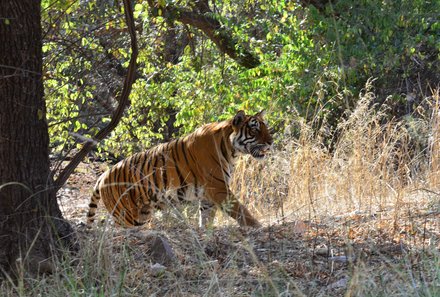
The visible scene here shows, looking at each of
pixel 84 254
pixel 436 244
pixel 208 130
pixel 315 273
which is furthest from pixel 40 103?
pixel 208 130

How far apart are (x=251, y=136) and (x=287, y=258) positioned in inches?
134

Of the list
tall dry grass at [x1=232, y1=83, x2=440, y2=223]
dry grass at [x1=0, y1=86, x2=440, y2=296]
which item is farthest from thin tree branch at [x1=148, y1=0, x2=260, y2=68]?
dry grass at [x1=0, y1=86, x2=440, y2=296]

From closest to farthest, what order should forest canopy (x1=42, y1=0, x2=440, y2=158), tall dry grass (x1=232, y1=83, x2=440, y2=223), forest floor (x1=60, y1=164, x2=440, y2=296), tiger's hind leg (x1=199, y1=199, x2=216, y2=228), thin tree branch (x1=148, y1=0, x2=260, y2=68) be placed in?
forest floor (x1=60, y1=164, x2=440, y2=296) < tall dry grass (x1=232, y1=83, x2=440, y2=223) < tiger's hind leg (x1=199, y1=199, x2=216, y2=228) < forest canopy (x1=42, y1=0, x2=440, y2=158) < thin tree branch (x1=148, y1=0, x2=260, y2=68)

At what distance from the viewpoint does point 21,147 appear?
4828 millimetres

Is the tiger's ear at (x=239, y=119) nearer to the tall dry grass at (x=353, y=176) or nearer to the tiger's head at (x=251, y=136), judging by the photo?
the tiger's head at (x=251, y=136)

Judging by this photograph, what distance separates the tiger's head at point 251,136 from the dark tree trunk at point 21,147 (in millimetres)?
3626

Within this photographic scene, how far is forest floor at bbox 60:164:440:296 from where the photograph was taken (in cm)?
418

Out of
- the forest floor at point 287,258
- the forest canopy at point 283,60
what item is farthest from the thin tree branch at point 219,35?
the forest floor at point 287,258

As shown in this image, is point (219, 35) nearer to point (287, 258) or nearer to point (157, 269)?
point (287, 258)

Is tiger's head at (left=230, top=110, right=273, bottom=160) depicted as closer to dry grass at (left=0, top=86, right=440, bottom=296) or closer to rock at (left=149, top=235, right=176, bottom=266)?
dry grass at (left=0, top=86, right=440, bottom=296)

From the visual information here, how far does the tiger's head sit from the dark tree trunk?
3626 mm

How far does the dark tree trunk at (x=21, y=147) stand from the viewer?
479 centimetres

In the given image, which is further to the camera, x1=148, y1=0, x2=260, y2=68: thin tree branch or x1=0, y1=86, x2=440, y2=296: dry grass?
x1=148, y1=0, x2=260, y2=68: thin tree branch

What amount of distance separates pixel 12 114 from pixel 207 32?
649 cm
